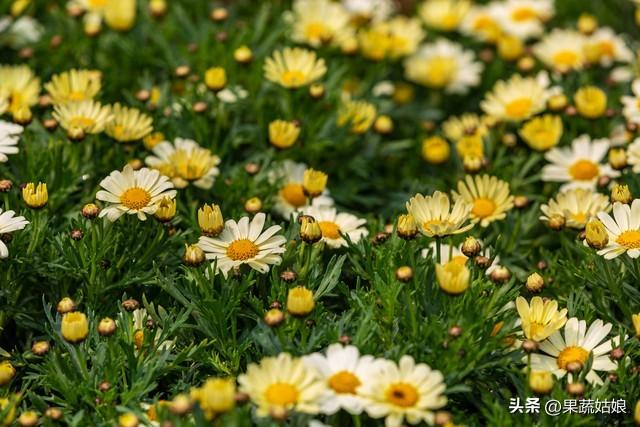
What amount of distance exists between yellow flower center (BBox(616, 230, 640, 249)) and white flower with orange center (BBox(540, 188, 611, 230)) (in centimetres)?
32

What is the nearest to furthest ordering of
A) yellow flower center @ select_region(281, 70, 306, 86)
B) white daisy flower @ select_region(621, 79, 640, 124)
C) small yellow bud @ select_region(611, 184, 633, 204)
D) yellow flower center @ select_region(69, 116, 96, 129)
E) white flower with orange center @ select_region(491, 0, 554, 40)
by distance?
small yellow bud @ select_region(611, 184, 633, 204) → yellow flower center @ select_region(69, 116, 96, 129) → white daisy flower @ select_region(621, 79, 640, 124) → yellow flower center @ select_region(281, 70, 306, 86) → white flower with orange center @ select_region(491, 0, 554, 40)

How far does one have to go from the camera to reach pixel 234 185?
4.03 metres

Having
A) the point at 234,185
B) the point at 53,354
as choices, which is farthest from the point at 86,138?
the point at 53,354

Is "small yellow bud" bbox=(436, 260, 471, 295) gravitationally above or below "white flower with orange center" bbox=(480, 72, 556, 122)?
above

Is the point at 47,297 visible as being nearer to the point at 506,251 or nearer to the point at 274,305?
the point at 274,305

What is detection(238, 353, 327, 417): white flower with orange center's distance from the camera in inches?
104

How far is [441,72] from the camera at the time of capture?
5.27m

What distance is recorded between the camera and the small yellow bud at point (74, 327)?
2951mm

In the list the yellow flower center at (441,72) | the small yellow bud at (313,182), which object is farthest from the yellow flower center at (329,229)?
the yellow flower center at (441,72)

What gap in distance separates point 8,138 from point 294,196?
45.3 inches

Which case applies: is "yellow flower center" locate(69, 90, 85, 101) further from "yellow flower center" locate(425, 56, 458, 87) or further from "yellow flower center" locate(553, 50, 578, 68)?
"yellow flower center" locate(553, 50, 578, 68)

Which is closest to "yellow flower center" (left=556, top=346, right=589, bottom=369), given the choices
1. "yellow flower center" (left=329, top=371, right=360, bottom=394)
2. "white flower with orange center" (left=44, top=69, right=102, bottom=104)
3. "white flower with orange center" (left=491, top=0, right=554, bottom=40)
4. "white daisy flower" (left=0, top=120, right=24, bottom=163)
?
"yellow flower center" (left=329, top=371, right=360, bottom=394)

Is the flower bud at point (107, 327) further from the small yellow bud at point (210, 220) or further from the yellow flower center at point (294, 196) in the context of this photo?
the yellow flower center at point (294, 196)

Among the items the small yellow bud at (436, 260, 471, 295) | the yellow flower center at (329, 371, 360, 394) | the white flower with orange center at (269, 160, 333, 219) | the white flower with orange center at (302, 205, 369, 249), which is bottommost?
the white flower with orange center at (269, 160, 333, 219)
